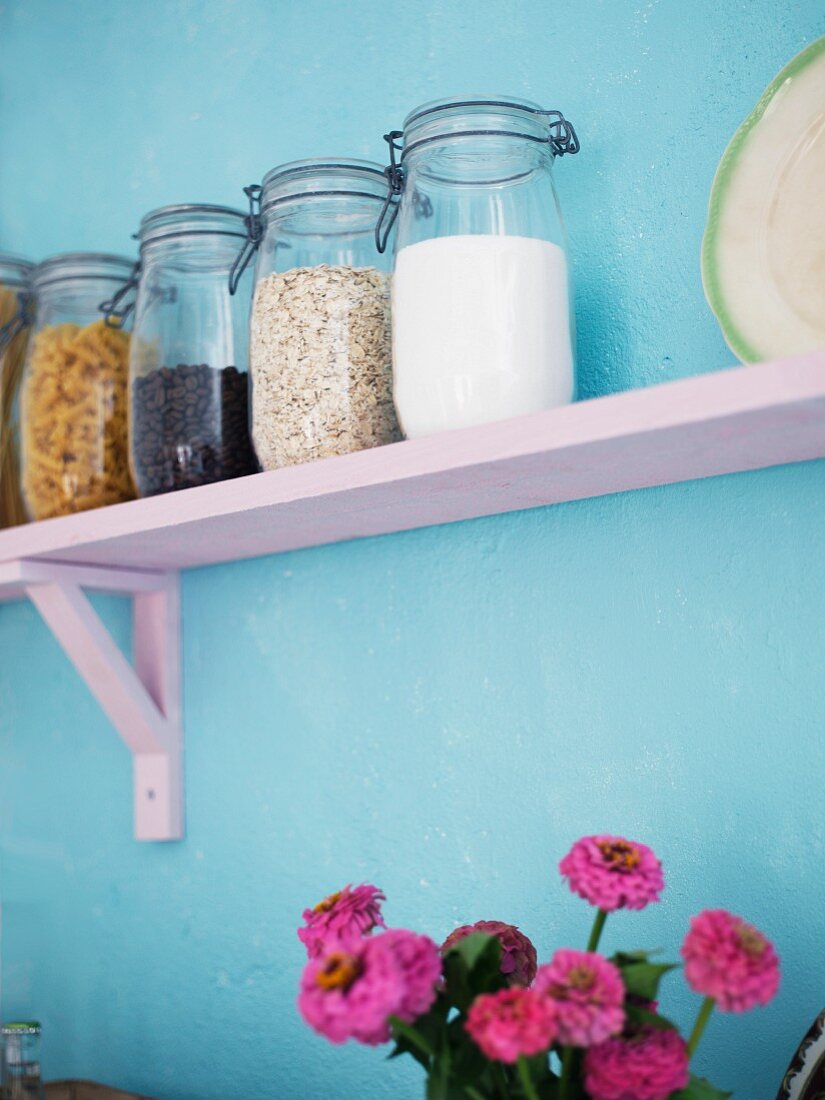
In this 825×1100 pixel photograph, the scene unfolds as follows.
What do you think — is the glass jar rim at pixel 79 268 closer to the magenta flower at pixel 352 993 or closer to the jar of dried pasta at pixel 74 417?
the jar of dried pasta at pixel 74 417

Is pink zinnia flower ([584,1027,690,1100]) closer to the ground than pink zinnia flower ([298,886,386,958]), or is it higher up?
closer to the ground

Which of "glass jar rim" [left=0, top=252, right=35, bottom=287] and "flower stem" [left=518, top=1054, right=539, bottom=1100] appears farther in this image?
"glass jar rim" [left=0, top=252, right=35, bottom=287]

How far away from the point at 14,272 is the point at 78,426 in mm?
268

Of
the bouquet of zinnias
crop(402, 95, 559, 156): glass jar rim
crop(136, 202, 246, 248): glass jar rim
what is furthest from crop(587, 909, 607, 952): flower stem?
crop(136, 202, 246, 248): glass jar rim

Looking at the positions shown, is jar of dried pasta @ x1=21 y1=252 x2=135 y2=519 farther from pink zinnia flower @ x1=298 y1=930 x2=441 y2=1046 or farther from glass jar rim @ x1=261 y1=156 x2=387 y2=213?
pink zinnia flower @ x1=298 y1=930 x2=441 y2=1046

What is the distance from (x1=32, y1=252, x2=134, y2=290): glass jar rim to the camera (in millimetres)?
1135

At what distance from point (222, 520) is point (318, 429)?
11cm

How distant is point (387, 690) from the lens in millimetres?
1031

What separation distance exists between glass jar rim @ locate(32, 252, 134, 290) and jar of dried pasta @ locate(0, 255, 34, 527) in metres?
0.05

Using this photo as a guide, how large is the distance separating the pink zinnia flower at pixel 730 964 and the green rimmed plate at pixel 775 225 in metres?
0.35

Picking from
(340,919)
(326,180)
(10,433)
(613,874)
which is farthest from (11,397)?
(613,874)

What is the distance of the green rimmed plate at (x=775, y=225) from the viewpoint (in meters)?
0.74

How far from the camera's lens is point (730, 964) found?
57cm

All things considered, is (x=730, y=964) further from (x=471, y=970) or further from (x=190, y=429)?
(x=190, y=429)
